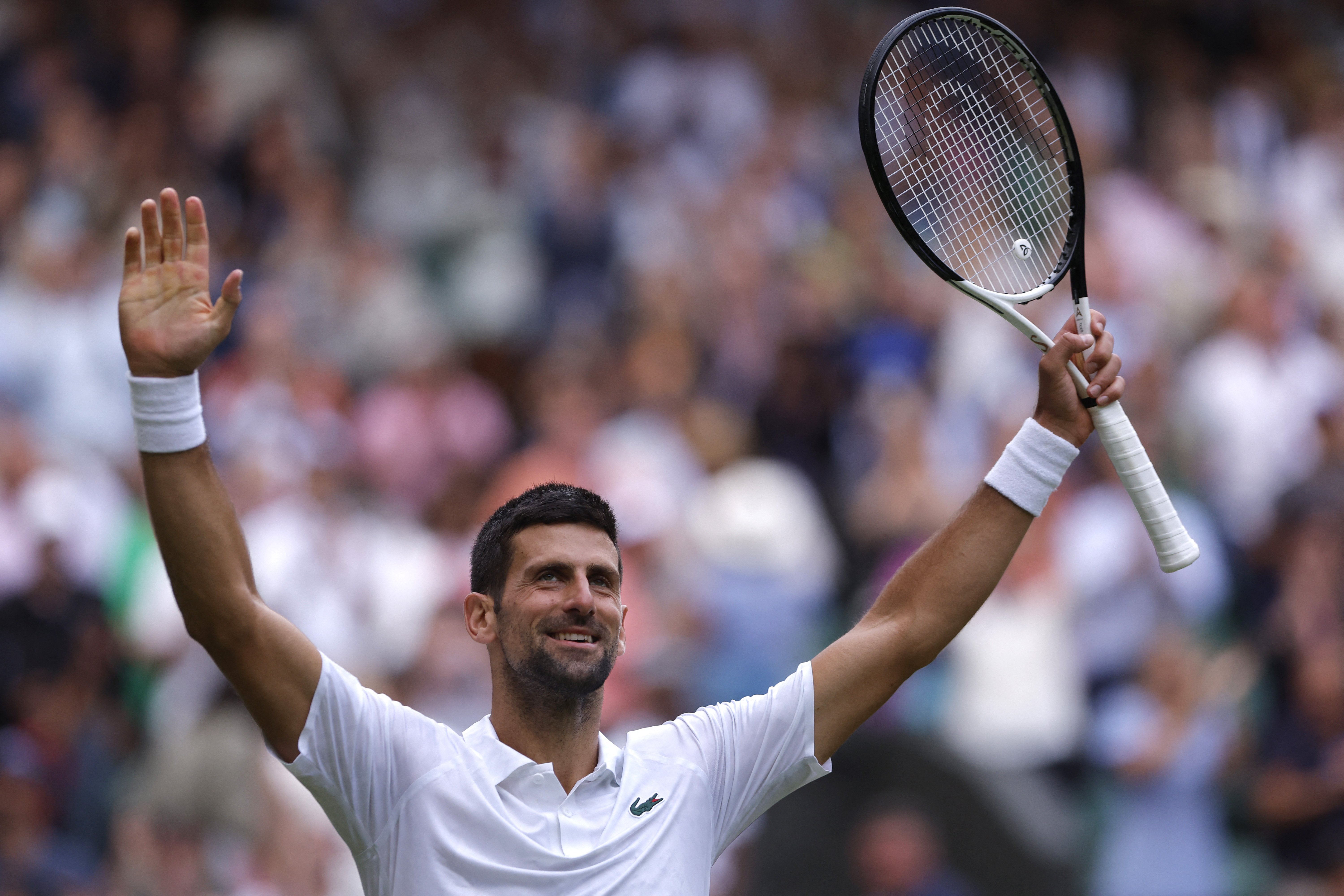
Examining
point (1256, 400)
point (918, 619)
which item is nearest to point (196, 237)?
point (918, 619)

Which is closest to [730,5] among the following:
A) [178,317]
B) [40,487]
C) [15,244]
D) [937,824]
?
[15,244]

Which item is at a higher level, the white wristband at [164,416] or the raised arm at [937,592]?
the white wristband at [164,416]

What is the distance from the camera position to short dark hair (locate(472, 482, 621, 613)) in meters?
3.58

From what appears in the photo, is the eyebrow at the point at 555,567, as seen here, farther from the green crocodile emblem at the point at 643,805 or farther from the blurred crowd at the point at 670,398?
the blurred crowd at the point at 670,398

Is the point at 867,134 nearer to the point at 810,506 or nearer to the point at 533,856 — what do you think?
the point at 533,856

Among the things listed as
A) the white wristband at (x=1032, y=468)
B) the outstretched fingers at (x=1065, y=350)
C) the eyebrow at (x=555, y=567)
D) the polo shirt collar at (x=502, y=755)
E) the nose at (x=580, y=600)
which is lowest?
the polo shirt collar at (x=502, y=755)

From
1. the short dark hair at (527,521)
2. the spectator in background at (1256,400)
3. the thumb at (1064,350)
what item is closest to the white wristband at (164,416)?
the short dark hair at (527,521)

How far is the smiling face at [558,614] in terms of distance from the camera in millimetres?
3420

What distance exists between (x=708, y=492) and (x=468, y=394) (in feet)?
5.76

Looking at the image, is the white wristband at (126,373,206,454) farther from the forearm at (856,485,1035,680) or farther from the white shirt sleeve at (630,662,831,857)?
the forearm at (856,485,1035,680)

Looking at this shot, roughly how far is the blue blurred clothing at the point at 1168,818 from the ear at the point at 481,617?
4264 millimetres

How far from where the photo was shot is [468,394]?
→ 938 centimetres

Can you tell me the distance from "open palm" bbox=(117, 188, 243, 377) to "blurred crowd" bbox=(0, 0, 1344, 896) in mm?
4120

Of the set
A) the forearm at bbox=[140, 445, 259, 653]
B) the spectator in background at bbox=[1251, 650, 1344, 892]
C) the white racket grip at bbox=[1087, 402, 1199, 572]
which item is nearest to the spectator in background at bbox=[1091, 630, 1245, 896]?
the spectator in background at bbox=[1251, 650, 1344, 892]
